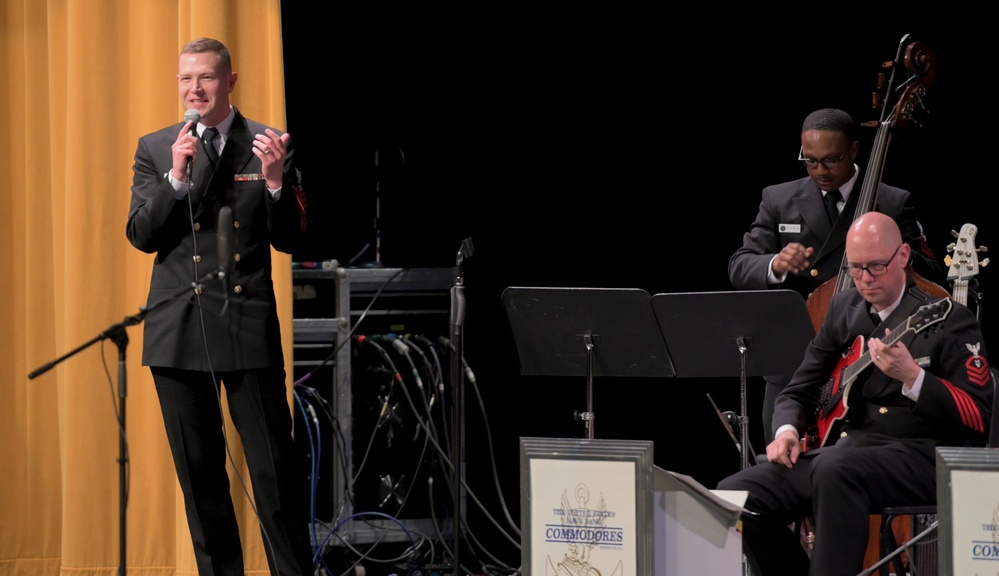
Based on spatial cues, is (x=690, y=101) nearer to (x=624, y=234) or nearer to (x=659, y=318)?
(x=624, y=234)

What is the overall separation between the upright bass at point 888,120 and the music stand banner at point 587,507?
150 centimetres

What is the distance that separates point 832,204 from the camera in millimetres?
4512

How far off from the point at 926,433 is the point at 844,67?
1.96 meters

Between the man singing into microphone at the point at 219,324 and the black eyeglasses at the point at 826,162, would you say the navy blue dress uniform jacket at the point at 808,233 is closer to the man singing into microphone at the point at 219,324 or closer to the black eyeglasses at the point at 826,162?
the black eyeglasses at the point at 826,162

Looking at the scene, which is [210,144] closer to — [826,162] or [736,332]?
[736,332]

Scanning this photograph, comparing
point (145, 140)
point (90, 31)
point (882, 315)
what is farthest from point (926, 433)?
point (90, 31)

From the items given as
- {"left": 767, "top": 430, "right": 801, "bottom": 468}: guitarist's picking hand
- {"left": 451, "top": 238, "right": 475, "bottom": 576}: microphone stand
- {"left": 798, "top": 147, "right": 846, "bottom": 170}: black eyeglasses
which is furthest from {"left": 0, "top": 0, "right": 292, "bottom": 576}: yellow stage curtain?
{"left": 798, "top": 147, "right": 846, "bottom": 170}: black eyeglasses

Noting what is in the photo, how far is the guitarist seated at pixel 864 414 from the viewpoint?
11.4ft

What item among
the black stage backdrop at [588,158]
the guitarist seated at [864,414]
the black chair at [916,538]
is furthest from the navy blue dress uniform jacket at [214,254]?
the black chair at [916,538]

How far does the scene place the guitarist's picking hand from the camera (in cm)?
374

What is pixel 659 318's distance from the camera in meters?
4.05

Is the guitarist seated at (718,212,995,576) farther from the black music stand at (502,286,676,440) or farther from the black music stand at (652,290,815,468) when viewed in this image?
the black music stand at (502,286,676,440)

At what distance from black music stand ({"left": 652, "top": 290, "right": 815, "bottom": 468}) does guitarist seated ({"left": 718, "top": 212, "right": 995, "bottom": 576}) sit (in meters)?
0.12

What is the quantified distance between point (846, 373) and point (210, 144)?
6.86 ft
